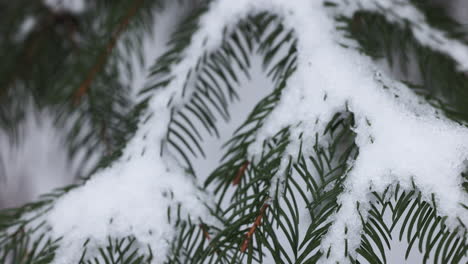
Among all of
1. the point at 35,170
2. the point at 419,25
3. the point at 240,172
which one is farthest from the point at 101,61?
the point at 35,170

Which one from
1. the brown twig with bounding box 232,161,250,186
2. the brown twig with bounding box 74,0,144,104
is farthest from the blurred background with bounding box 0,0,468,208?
the brown twig with bounding box 232,161,250,186

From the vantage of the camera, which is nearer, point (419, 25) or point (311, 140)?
point (311, 140)

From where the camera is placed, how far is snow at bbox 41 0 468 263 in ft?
1.25

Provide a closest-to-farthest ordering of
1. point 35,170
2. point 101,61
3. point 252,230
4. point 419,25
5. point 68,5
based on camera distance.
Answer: point 252,230 → point 419,25 → point 101,61 → point 68,5 → point 35,170

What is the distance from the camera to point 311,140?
451 mm

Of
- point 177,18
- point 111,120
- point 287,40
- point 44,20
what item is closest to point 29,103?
point 44,20

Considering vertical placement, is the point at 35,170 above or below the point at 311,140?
above

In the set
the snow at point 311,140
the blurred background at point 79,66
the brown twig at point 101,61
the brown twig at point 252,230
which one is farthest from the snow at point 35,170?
the brown twig at point 252,230

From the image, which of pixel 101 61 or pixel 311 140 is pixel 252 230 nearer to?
pixel 311 140

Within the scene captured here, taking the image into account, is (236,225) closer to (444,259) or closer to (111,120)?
(444,259)

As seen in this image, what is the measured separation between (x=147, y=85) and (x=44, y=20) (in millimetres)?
414

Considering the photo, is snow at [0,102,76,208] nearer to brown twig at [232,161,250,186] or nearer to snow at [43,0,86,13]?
snow at [43,0,86,13]

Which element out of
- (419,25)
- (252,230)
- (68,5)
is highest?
(68,5)

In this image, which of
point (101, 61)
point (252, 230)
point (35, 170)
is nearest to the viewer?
point (252, 230)
